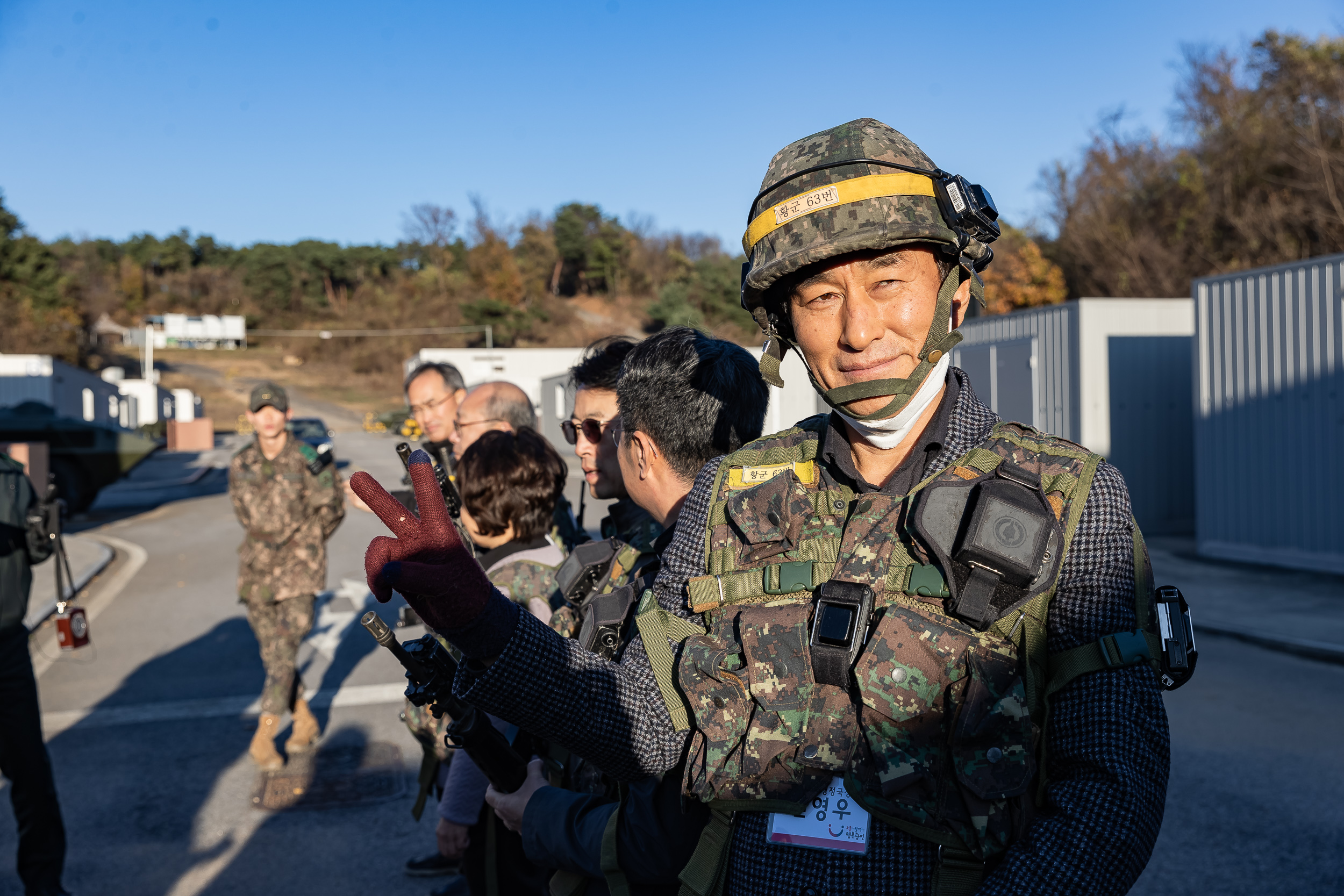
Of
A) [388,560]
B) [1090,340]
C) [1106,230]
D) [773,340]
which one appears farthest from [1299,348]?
[1106,230]

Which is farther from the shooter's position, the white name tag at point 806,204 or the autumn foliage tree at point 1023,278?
the autumn foliage tree at point 1023,278

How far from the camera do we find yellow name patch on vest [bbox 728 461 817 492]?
1.73 m

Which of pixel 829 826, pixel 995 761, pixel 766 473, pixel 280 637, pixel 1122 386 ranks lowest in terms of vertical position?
pixel 280 637

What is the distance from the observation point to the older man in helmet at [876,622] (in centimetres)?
132

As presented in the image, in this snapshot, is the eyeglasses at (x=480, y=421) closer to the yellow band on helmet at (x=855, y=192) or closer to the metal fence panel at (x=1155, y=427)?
the yellow band on helmet at (x=855, y=192)

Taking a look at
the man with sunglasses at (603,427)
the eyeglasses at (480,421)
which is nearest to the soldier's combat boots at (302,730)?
the eyeglasses at (480,421)

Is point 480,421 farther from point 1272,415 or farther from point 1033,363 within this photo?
point 1033,363

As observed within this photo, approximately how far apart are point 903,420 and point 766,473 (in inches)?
10.8

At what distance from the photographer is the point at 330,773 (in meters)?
5.41

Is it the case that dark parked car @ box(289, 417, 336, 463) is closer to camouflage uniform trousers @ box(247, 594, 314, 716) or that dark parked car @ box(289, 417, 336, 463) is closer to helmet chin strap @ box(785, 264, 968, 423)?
camouflage uniform trousers @ box(247, 594, 314, 716)

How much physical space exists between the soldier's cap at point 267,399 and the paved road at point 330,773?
2067mm

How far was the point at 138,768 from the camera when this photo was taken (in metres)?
5.46

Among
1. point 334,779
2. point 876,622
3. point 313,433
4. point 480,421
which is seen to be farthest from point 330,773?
point 313,433

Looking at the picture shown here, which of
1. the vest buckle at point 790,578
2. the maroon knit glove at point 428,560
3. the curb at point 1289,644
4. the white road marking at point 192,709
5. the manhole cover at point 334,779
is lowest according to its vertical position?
the manhole cover at point 334,779
